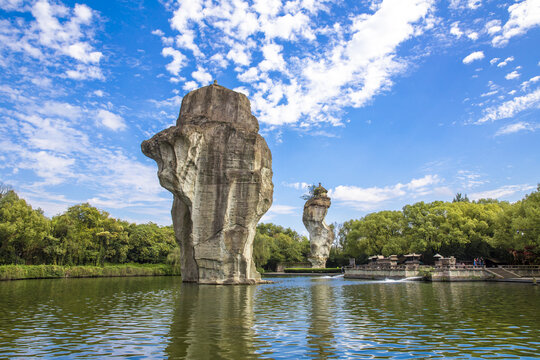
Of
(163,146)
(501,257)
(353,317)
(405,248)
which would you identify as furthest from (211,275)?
(501,257)

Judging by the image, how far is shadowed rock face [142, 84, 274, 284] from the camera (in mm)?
32906

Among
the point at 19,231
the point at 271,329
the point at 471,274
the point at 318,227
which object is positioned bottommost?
the point at 471,274

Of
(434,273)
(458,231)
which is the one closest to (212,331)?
(434,273)

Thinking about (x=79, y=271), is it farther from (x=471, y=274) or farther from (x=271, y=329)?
(x=471, y=274)

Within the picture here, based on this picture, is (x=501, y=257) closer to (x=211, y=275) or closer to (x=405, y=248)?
(x=405, y=248)

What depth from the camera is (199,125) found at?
34.1m

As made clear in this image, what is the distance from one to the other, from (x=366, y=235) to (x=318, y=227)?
10507 mm

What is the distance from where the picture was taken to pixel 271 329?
39.8 ft

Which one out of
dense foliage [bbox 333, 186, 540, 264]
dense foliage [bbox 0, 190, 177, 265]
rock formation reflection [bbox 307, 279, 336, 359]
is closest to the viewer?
rock formation reflection [bbox 307, 279, 336, 359]

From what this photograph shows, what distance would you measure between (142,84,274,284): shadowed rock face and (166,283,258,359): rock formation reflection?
15056 mm

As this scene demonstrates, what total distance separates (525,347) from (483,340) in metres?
1.03

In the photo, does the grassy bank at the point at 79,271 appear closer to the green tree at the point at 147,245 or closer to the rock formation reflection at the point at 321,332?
→ the green tree at the point at 147,245

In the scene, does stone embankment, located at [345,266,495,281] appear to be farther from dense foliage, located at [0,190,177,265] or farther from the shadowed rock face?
dense foliage, located at [0,190,177,265]

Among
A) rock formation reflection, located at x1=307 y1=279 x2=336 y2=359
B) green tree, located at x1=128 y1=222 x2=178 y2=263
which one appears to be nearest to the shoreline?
rock formation reflection, located at x1=307 y1=279 x2=336 y2=359
